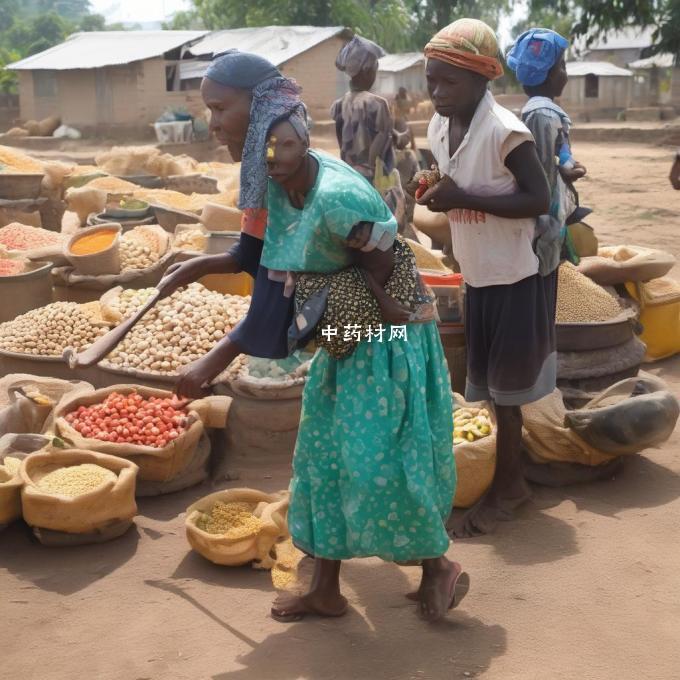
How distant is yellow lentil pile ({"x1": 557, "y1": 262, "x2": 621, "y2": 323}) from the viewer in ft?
15.1

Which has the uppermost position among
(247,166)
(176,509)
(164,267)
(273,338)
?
(247,166)

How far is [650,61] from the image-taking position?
120ft

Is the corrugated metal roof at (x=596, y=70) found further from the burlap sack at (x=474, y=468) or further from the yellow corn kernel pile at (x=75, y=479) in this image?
the yellow corn kernel pile at (x=75, y=479)

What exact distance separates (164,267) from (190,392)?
355 cm

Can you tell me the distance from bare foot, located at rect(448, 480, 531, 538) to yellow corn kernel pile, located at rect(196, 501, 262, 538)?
749 mm

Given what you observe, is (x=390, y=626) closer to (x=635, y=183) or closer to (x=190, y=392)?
(x=190, y=392)

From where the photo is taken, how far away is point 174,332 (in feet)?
16.1

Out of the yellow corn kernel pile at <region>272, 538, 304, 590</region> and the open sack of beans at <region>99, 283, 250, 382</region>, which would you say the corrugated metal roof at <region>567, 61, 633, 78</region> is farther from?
the yellow corn kernel pile at <region>272, 538, 304, 590</region>

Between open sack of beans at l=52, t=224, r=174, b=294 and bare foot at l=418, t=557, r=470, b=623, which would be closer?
bare foot at l=418, t=557, r=470, b=623

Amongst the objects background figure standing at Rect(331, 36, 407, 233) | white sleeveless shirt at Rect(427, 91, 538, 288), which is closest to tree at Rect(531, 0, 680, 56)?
background figure standing at Rect(331, 36, 407, 233)

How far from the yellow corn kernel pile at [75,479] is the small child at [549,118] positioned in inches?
71.3

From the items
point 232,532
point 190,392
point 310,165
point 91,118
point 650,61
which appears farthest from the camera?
point 650,61

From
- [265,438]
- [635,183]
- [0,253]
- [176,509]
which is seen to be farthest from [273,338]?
[635,183]

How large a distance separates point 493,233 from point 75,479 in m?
1.77
